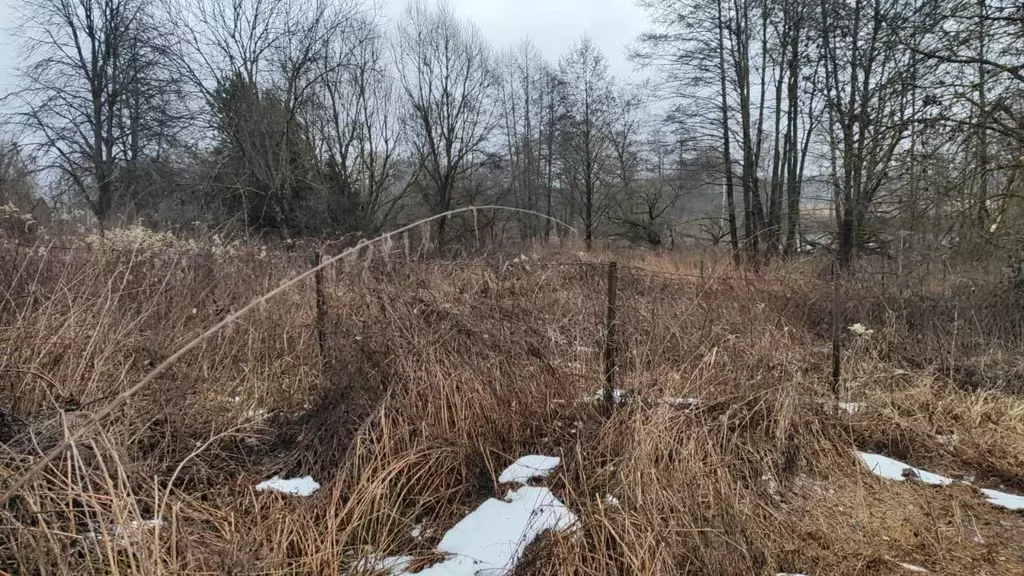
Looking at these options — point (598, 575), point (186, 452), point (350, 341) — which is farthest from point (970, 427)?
point (186, 452)

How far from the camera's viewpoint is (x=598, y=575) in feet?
6.61

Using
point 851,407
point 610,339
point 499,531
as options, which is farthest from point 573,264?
point 851,407

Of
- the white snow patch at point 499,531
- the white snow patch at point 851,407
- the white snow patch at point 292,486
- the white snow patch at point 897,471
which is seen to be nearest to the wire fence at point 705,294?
the white snow patch at point 851,407

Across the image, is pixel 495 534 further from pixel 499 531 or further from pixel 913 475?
pixel 913 475

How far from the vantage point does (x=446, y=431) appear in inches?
112

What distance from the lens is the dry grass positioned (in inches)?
80.6

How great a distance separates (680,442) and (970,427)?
2.82 m

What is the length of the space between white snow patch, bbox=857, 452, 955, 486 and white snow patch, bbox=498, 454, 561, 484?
2.19m

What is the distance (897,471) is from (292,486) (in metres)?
3.75

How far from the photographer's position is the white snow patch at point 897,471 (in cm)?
326

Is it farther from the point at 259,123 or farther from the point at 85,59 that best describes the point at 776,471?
the point at 85,59

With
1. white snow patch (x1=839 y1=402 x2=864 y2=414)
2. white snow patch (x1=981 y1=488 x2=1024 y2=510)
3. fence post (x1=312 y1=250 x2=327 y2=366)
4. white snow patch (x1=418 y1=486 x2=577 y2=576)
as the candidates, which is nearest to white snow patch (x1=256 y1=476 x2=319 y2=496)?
white snow patch (x1=418 y1=486 x2=577 y2=576)

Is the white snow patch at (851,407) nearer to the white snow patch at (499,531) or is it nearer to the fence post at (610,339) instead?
the fence post at (610,339)

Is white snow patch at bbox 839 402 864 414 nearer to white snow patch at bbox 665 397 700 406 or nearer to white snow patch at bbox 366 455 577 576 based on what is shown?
white snow patch at bbox 665 397 700 406
